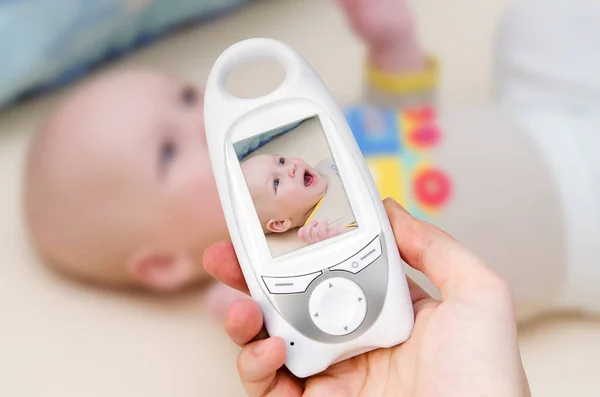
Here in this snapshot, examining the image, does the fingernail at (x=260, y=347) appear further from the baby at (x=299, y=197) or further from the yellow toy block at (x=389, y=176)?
the yellow toy block at (x=389, y=176)

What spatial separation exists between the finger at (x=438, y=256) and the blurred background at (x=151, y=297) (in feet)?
0.87

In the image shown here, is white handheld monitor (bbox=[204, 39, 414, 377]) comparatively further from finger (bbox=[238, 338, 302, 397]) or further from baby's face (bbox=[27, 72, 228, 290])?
baby's face (bbox=[27, 72, 228, 290])

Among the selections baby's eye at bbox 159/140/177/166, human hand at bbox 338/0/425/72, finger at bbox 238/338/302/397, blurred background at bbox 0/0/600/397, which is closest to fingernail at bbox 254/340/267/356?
finger at bbox 238/338/302/397

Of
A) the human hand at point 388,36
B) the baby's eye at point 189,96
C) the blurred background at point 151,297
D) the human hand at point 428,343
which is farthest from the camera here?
the human hand at point 388,36

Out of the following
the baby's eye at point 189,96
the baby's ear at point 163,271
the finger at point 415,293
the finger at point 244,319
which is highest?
the baby's eye at point 189,96

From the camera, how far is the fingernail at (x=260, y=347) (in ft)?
1.39

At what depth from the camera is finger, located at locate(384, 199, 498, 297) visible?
1.43 feet

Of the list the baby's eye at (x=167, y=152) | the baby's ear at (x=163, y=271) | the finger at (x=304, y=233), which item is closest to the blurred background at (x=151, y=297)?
the baby's ear at (x=163, y=271)

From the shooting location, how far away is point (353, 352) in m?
0.44

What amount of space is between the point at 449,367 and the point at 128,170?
398 mm

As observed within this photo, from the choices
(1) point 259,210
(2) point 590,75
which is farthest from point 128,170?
(2) point 590,75

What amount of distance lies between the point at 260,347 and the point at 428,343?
10cm

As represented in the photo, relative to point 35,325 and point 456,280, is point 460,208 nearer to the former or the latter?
point 456,280

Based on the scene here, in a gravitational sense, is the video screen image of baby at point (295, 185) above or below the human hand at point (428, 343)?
above
